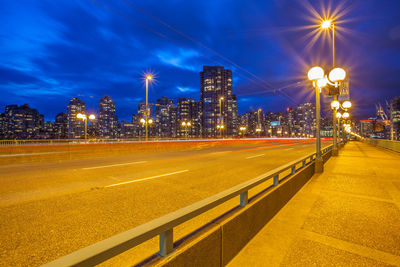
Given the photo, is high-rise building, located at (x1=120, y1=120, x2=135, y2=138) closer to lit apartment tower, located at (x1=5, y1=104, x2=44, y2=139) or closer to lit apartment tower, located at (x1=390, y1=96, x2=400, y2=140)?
lit apartment tower, located at (x1=5, y1=104, x2=44, y2=139)

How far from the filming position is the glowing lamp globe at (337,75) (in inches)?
373

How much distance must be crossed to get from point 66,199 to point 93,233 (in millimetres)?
2368

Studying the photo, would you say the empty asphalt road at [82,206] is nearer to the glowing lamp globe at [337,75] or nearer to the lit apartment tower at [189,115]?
the glowing lamp globe at [337,75]

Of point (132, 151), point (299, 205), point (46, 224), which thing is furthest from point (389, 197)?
point (132, 151)

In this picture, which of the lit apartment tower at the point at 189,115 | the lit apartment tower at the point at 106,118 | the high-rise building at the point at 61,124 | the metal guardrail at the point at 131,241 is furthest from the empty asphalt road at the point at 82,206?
the high-rise building at the point at 61,124

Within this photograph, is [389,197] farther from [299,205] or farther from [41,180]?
[41,180]

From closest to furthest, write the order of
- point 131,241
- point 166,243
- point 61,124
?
point 131,241
point 166,243
point 61,124

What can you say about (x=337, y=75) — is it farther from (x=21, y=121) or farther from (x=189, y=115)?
(x=21, y=121)

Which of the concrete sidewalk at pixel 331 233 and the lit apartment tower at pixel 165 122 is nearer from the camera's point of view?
the concrete sidewalk at pixel 331 233

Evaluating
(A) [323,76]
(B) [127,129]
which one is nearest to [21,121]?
(B) [127,129]

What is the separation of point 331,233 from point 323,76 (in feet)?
23.8

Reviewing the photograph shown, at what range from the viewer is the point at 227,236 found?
109 inches

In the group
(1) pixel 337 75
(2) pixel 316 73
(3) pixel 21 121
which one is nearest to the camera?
(2) pixel 316 73

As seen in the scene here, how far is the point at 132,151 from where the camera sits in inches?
736
